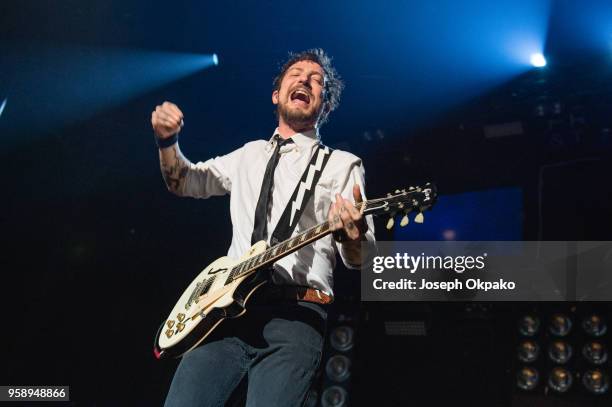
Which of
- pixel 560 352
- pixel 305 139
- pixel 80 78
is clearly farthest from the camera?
pixel 80 78

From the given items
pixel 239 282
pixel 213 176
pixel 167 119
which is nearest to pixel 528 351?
pixel 213 176

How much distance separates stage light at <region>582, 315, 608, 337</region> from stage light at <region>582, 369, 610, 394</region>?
11.3 inches

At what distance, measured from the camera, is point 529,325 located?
4.76m

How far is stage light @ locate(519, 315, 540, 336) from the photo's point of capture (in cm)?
474

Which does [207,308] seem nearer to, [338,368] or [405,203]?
[405,203]

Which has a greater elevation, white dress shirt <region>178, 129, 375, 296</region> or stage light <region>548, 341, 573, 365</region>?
white dress shirt <region>178, 129, 375, 296</region>

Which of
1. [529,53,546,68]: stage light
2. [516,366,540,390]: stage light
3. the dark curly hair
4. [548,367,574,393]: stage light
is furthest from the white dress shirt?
[529,53,546,68]: stage light

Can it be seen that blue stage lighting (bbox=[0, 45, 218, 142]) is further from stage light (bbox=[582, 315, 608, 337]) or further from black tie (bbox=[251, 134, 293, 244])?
stage light (bbox=[582, 315, 608, 337])

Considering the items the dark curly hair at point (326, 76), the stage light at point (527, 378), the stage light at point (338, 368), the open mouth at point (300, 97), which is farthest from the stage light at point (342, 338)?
the open mouth at point (300, 97)

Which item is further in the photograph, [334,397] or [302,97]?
[334,397]

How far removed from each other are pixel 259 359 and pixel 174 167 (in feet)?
3.29

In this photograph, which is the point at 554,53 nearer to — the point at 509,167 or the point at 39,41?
the point at 509,167

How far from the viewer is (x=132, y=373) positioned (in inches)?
215

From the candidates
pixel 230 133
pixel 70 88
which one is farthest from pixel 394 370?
pixel 70 88
